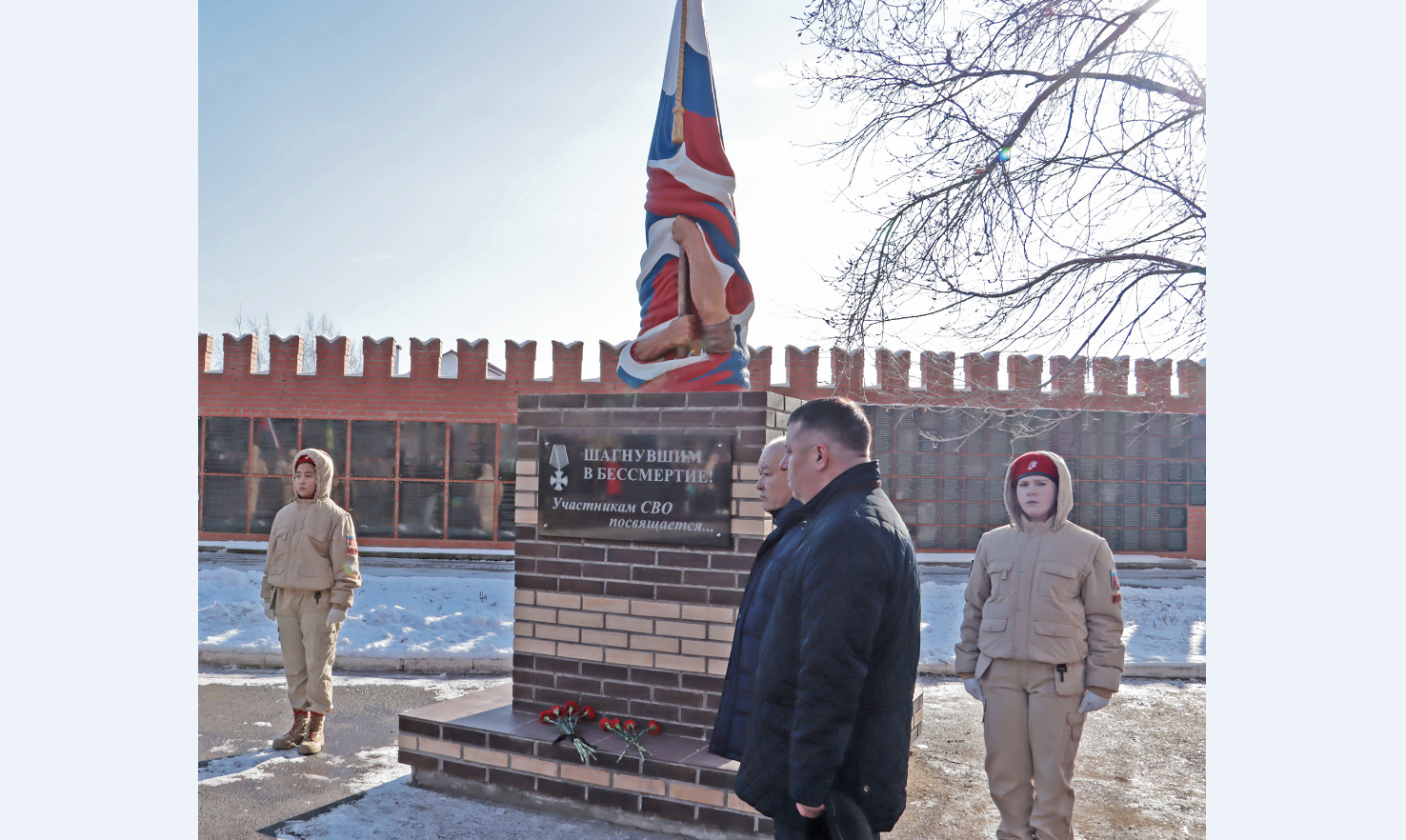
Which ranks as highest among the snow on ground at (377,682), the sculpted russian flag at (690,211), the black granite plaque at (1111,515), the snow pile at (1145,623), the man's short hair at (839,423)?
the sculpted russian flag at (690,211)

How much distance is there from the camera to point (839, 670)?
2.05 metres

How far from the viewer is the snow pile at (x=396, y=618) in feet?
24.4

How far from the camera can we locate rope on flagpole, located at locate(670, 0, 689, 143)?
4766mm

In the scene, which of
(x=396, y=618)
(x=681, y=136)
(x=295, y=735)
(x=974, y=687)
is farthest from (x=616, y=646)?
(x=396, y=618)

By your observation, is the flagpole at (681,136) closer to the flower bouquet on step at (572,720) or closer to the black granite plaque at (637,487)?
the black granite plaque at (637,487)

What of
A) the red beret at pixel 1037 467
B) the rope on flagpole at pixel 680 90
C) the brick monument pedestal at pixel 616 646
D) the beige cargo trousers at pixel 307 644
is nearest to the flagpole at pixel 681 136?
the rope on flagpole at pixel 680 90

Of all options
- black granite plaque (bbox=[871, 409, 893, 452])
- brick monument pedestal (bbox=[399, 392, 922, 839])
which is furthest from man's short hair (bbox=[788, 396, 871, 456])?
black granite plaque (bbox=[871, 409, 893, 452])

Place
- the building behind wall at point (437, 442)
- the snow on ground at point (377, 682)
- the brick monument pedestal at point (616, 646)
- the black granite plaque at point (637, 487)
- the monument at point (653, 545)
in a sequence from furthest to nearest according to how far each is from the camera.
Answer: the building behind wall at point (437, 442)
the snow on ground at point (377, 682)
the black granite plaque at point (637, 487)
the monument at point (653, 545)
the brick monument pedestal at point (616, 646)

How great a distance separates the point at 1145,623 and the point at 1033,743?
721 centimetres

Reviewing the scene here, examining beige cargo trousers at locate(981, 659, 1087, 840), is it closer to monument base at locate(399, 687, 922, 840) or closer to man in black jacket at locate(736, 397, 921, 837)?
monument base at locate(399, 687, 922, 840)

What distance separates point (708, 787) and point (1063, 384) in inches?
239

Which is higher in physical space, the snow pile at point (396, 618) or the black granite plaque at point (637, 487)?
the black granite plaque at point (637, 487)

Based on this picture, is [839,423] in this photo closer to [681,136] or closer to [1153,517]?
[681,136]

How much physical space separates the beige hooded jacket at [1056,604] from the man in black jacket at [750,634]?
1504 millimetres
